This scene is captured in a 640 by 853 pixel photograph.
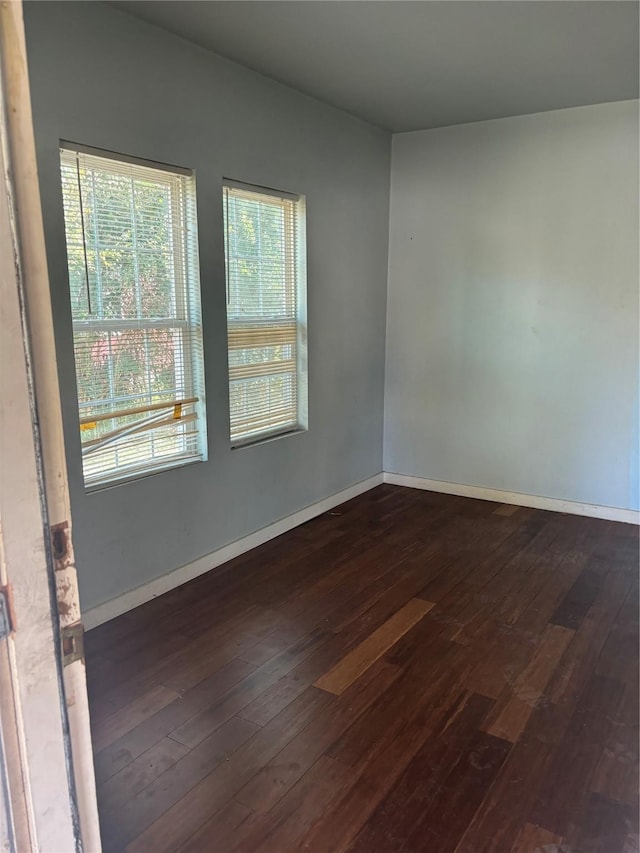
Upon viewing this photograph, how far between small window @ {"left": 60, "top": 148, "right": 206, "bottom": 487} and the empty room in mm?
16

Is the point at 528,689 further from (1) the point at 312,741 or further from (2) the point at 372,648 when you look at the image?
(1) the point at 312,741

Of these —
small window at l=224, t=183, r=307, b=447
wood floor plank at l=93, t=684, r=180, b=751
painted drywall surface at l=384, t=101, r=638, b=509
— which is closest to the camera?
wood floor plank at l=93, t=684, r=180, b=751

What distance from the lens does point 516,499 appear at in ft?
14.7

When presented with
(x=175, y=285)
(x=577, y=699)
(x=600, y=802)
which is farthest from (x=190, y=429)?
(x=600, y=802)

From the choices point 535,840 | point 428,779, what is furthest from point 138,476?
point 535,840

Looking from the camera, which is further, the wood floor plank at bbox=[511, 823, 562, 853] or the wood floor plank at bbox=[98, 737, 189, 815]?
the wood floor plank at bbox=[98, 737, 189, 815]

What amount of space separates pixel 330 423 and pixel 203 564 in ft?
4.68

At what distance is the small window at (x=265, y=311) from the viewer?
3.38 meters

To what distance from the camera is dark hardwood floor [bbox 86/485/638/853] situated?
5.69 ft

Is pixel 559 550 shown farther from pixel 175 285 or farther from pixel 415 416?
pixel 175 285

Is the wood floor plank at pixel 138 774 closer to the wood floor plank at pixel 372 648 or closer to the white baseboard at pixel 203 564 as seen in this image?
the wood floor plank at pixel 372 648

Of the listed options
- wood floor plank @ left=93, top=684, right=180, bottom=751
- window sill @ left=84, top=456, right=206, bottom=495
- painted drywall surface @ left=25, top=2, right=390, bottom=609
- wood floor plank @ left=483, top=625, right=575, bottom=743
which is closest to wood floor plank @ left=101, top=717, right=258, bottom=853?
wood floor plank @ left=93, top=684, right=180, bottom=751

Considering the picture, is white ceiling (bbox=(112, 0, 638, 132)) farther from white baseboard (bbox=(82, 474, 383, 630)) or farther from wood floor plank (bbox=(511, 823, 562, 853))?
wood floor plank (bbox=(511, 823, 562, 853))

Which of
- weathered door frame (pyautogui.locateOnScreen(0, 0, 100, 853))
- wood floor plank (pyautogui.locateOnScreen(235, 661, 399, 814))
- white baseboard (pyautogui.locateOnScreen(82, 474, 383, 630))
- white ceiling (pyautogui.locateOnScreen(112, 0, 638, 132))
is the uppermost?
white ceiling (pyautogui.locateOnScreen(112, 0, 638, 132))
